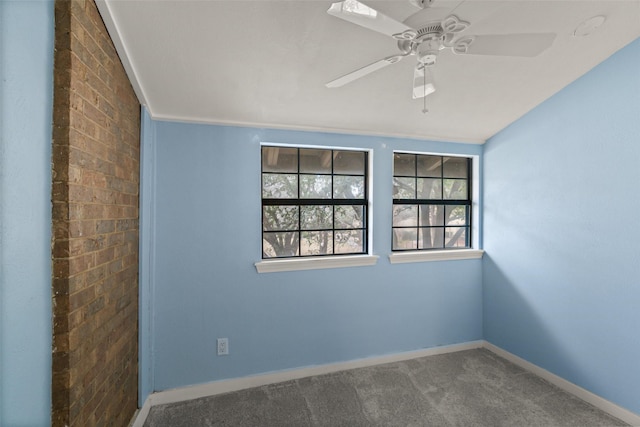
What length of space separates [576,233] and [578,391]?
46.1 inches

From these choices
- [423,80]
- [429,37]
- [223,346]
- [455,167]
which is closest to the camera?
[429,37]

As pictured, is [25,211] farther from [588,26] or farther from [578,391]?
[578,391]

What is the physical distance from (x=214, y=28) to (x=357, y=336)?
2.47 m

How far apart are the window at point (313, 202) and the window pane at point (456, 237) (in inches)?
37.8

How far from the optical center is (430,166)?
2996 mm

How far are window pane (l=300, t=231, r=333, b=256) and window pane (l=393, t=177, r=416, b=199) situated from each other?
0.76 m

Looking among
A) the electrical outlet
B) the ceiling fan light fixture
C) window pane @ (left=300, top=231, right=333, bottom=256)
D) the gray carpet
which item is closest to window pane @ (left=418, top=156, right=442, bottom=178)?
window pane @ (left=300, top=231, right=333, bottom=256)

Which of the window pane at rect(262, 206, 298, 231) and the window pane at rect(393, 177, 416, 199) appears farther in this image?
the window pane at rect(393, 177, 416, 199)

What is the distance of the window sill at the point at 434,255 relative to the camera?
9.02ft

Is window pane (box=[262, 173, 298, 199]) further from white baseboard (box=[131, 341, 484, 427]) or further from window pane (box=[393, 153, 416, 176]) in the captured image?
white baseboard (box=[131, 341, 484, 427])

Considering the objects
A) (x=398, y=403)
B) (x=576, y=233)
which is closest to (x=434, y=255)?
(x=576, y=233)

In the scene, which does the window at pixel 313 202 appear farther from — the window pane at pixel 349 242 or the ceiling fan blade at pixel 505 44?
the ceiling fan blade at pixel 505 44

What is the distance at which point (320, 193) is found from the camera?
263 centimetres

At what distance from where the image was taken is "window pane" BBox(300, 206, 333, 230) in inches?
102
